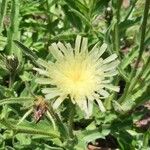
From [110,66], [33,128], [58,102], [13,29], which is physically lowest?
[33,128]

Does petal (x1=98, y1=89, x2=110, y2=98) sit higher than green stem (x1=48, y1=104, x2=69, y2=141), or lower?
→ higher

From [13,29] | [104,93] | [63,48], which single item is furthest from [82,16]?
[104,93]

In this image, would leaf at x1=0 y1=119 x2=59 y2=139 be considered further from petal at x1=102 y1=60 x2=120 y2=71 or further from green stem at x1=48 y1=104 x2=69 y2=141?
petal at x1=102 y1=60 x2=120 y2=71

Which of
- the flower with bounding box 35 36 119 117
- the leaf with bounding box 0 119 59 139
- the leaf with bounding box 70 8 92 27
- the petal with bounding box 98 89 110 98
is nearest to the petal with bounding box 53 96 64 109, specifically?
the flower with bounding box 35 36 119 117

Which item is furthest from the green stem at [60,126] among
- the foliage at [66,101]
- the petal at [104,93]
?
the petal at [104,93]

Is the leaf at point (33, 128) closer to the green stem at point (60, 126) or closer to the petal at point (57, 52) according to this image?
the green stem at point (60, 126)

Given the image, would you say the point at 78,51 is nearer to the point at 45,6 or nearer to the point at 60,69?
the point at 60,69

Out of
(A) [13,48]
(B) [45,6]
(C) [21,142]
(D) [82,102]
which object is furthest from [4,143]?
(B) [45,6]

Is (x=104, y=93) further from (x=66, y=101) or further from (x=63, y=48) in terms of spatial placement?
(x=66, y=101)
